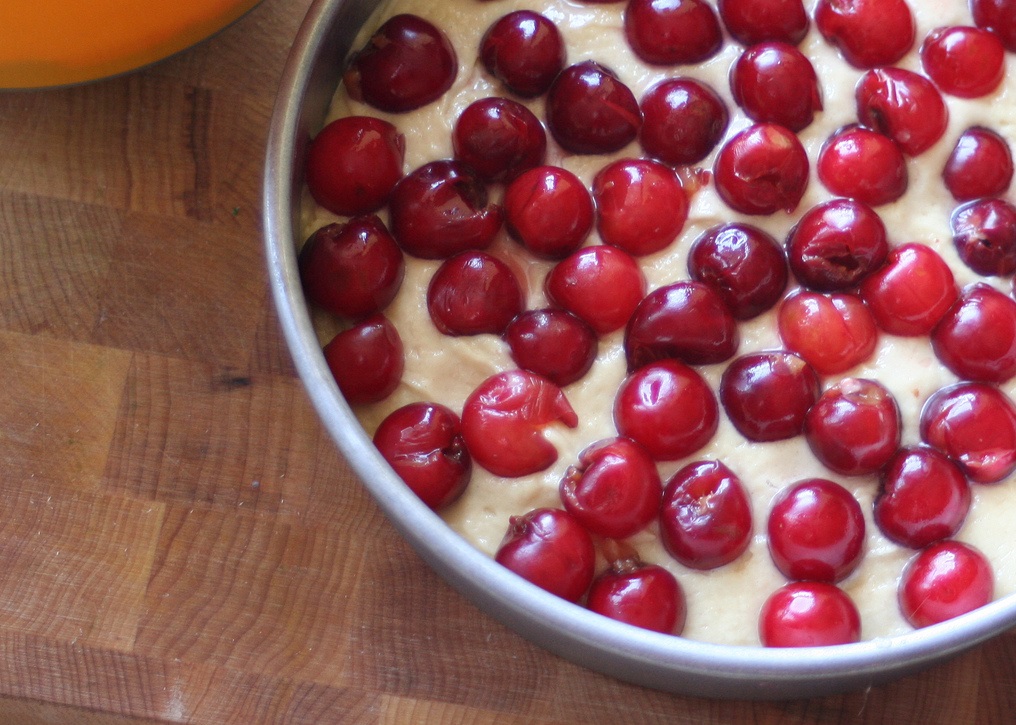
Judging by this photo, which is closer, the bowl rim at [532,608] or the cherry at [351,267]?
the bowl rim at [532,608]

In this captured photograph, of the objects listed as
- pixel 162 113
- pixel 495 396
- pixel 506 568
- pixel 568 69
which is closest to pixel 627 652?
pixel 506 568

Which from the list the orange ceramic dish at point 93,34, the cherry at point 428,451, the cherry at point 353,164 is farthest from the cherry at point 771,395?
the orange ceramic dish at point 93,34

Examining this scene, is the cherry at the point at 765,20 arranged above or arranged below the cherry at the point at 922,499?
above

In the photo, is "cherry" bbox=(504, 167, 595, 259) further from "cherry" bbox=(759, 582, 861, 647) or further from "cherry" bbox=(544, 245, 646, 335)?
"cherry" bbox=(759, 582, 861, 647)

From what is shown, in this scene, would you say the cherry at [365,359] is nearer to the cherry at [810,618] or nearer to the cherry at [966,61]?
the cherry at [810,618]

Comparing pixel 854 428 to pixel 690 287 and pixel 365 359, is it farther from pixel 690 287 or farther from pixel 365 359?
pixel 365 359

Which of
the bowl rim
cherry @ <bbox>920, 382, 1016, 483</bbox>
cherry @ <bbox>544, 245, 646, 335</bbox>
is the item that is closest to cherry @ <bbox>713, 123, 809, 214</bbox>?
cherry @ <bbox>544, 245, 646, 335</bbox>

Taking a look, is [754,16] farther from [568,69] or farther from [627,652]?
[627,652]
